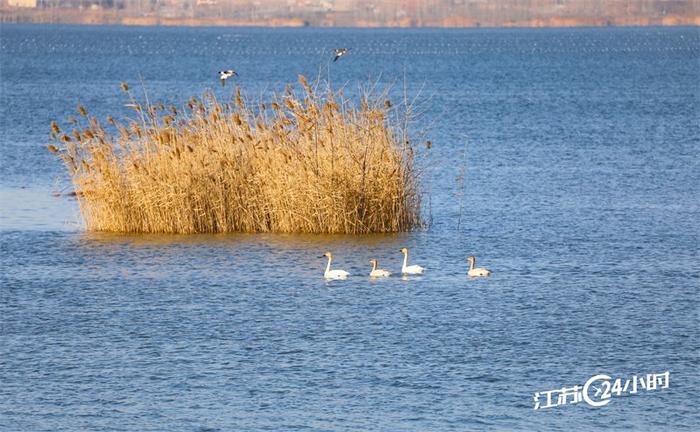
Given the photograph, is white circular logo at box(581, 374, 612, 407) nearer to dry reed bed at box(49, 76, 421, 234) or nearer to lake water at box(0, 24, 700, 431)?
lake water at box(0, 24, 700, 431)

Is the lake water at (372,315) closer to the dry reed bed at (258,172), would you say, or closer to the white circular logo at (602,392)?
the white circular logo at (602,392)

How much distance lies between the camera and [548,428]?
1439 centimetres

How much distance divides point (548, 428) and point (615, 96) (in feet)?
212

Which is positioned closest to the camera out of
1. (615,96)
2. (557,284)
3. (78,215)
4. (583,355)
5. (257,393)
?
(257,393)

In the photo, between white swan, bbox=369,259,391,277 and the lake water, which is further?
white swan, bbox=369,259,391,277

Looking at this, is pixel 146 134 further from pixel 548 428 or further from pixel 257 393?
pixel 548 428

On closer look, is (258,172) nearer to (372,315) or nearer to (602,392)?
(372,315)

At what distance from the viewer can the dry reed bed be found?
23.9 meters

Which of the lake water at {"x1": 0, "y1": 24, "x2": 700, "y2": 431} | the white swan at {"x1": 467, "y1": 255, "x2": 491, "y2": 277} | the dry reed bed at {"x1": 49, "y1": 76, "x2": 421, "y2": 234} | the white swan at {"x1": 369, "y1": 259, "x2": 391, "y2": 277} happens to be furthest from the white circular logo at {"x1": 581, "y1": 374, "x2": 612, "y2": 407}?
the dry reed bed at {"x1": 49, "y1": 76, "x2": 421, "y2": 234}

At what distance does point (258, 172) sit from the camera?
79.9 ft

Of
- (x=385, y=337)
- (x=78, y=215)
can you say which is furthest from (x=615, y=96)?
(x=385, y=337)

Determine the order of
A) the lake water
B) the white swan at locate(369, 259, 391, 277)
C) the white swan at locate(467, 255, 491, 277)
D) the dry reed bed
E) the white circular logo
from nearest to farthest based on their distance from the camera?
the lake water → the white circular logo → the white swan at locate(369, 259, 391, 277) → the white swan at locate(467, 255, 491, 277) → the dry reed bed

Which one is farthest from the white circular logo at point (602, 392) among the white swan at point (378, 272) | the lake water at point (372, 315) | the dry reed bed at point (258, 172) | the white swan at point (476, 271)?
the dry reed bed at point (258, 172)

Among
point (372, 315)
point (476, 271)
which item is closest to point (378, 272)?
point (476, 271)
